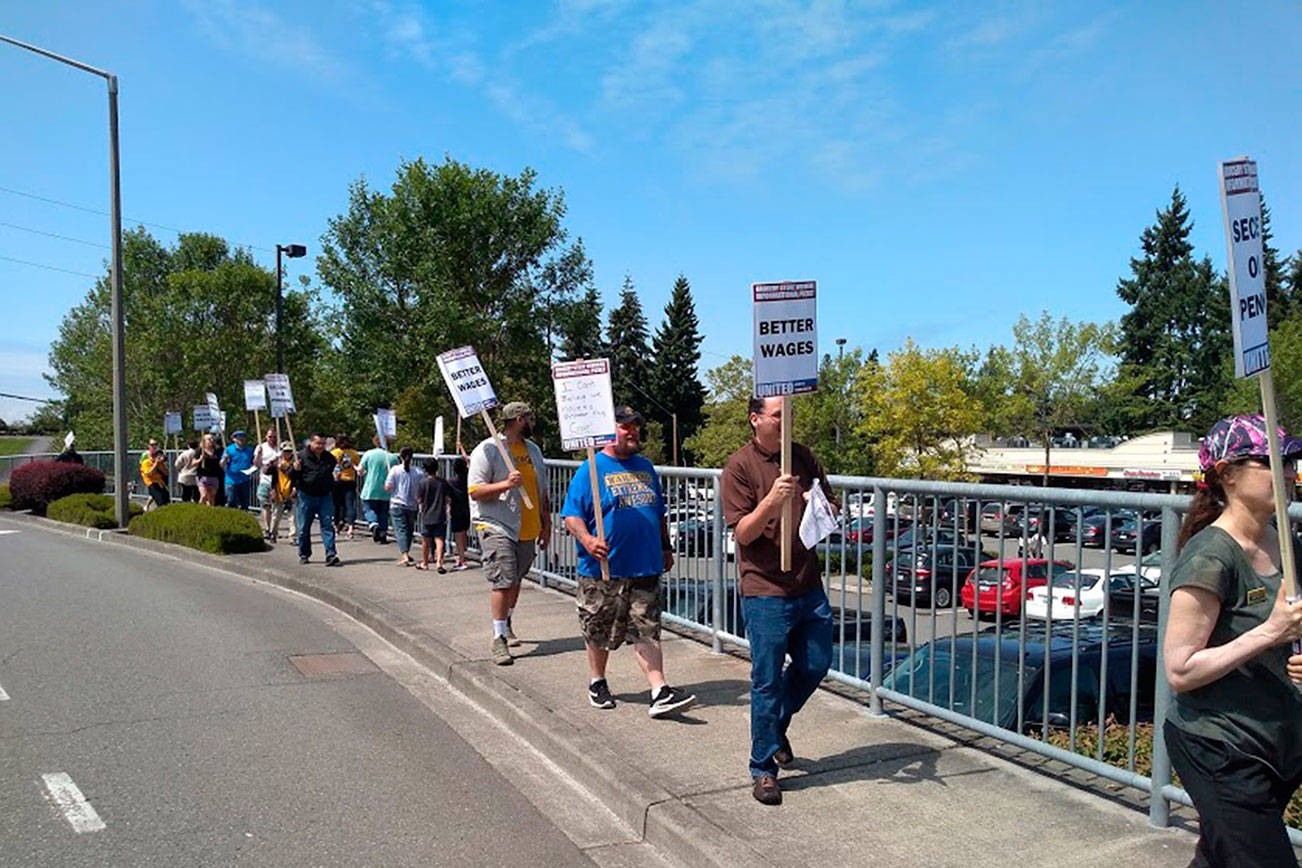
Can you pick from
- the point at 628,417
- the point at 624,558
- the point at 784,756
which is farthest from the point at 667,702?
the point at 628,417

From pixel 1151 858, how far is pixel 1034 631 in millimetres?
1132

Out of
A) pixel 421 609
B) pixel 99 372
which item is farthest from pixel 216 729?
pixel 99 372

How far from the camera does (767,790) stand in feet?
15.3

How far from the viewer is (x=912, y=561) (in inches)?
224

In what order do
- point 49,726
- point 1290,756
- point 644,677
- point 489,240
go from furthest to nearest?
1. point 489,240
2. point 644,677
3. point 49,726
4. point 1290,756

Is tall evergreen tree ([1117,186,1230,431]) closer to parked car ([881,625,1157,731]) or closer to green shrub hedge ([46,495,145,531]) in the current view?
green shrub hedge ([46,495,145,531])

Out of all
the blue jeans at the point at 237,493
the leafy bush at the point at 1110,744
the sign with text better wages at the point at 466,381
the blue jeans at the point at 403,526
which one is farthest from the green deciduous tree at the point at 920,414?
the leafy bush at the point at 1110,744

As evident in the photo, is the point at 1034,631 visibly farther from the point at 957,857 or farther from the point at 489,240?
the point at 489,240

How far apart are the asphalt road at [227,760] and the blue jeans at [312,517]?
3337 mm

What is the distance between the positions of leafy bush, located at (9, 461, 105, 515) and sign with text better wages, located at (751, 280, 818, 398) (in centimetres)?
2378

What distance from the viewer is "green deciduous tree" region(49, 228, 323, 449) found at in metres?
58.4

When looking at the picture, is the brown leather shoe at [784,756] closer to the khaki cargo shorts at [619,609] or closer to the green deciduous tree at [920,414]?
the khaki cargo shorts at [619,609]

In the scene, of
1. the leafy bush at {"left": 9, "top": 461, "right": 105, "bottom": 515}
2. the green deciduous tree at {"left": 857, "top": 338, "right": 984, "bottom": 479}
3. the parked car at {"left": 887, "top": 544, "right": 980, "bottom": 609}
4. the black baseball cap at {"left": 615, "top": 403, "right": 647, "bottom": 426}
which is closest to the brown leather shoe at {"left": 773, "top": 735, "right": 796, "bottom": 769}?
the parked car at {"left": 887, "top": 544, "right": 980, "bottom": 609}

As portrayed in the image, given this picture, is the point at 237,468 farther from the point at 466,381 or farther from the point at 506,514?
the point at 506,514
